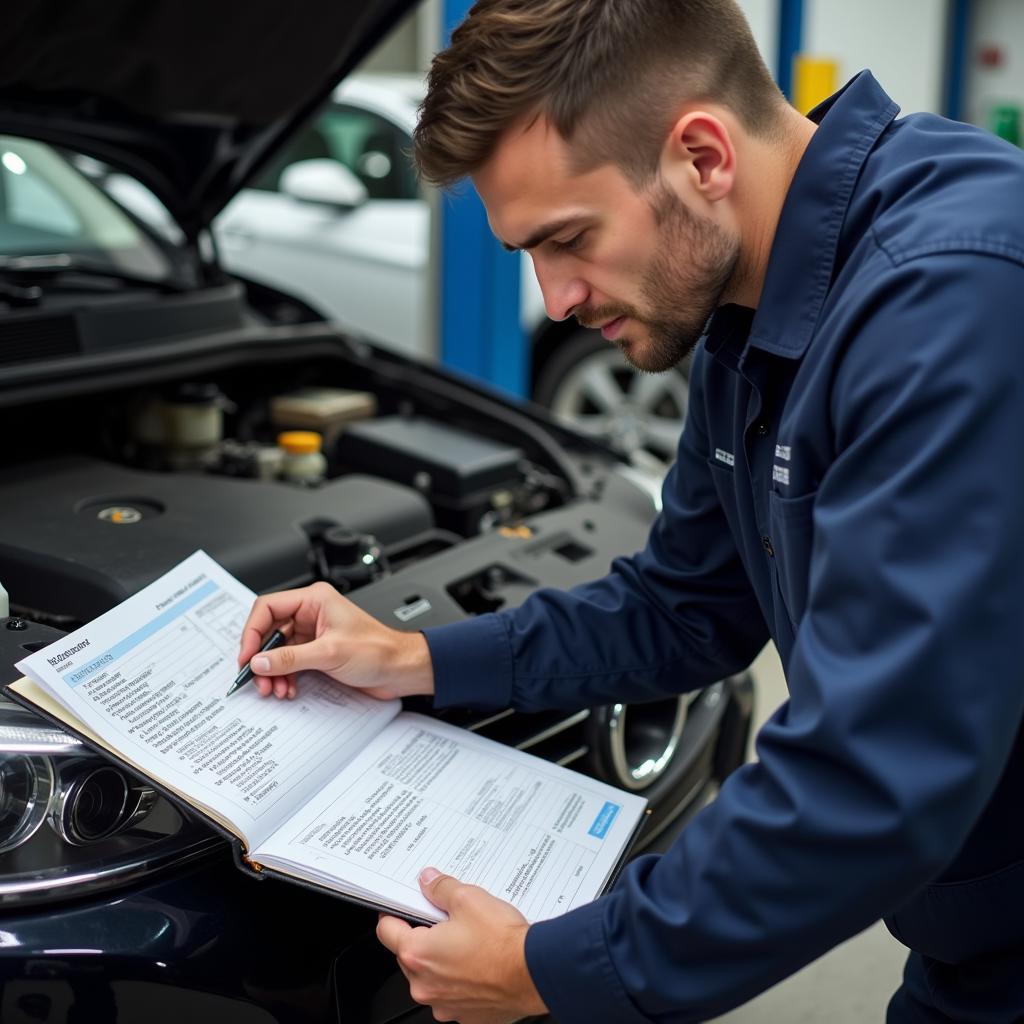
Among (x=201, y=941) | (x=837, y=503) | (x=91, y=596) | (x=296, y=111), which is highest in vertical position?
(x=296, y=111)

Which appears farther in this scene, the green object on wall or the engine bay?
the green object on wall

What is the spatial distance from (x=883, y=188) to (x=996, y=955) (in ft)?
2.20

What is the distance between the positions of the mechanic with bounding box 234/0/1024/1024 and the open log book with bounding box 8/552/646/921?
0.16 feet

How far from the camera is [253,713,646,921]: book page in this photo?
103 centimetres

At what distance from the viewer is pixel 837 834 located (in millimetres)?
815

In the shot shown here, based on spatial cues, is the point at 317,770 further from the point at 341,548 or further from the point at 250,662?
the point at 341,548

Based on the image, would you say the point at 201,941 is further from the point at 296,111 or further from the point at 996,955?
the point at 296,111

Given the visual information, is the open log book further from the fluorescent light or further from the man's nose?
the fluorescent light

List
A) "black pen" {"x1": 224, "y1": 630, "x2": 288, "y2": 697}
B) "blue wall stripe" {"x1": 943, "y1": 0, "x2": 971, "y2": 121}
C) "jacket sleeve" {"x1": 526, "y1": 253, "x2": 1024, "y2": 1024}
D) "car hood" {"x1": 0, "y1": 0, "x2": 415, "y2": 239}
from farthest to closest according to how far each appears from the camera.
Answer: "blue wall stripe" {"x1": 943, "y1": 0, "x2": 971, "y2": 121}, "car hood" {"x1": 0, "y1": 0, "x2": 415, "y2": 239}, "black pen" {"x1": 224, "y1": 630, "x2": 288, "y2": 697}, "jacket sleeve" {"x1": 526, "y1": 253, "x2": 1024, "y2": 1024}

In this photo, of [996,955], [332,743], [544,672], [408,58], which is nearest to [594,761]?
[544,672]

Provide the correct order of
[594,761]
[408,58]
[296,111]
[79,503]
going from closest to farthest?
[594,761], [79,503], [296,111], [408,58]

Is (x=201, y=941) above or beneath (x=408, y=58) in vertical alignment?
beneath

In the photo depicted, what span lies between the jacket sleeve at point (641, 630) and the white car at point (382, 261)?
8.26ft

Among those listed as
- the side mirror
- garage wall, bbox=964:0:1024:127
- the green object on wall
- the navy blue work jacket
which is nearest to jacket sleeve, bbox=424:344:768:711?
the navy blue work jacket
